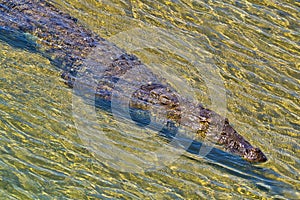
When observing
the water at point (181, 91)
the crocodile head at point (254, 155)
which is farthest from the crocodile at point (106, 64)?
the water at point (181, 91)

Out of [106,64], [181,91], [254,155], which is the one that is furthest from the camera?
[106,64]

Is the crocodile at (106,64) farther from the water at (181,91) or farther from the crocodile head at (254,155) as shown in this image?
the water at (181,91)

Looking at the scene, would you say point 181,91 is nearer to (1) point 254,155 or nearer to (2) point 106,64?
(2) point 106,64

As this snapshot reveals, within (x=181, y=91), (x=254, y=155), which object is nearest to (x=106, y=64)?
(x=181, y=91)

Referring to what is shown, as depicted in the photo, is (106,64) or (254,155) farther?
(106,64)

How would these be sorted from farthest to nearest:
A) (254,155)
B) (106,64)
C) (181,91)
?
(106,64)
(181,91)
(254,155)

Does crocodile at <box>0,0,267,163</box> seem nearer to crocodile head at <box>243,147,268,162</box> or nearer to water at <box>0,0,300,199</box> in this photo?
crocodile head at <box>243,147,268,162</box>

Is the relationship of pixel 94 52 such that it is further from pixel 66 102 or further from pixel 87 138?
pixel 87 138
